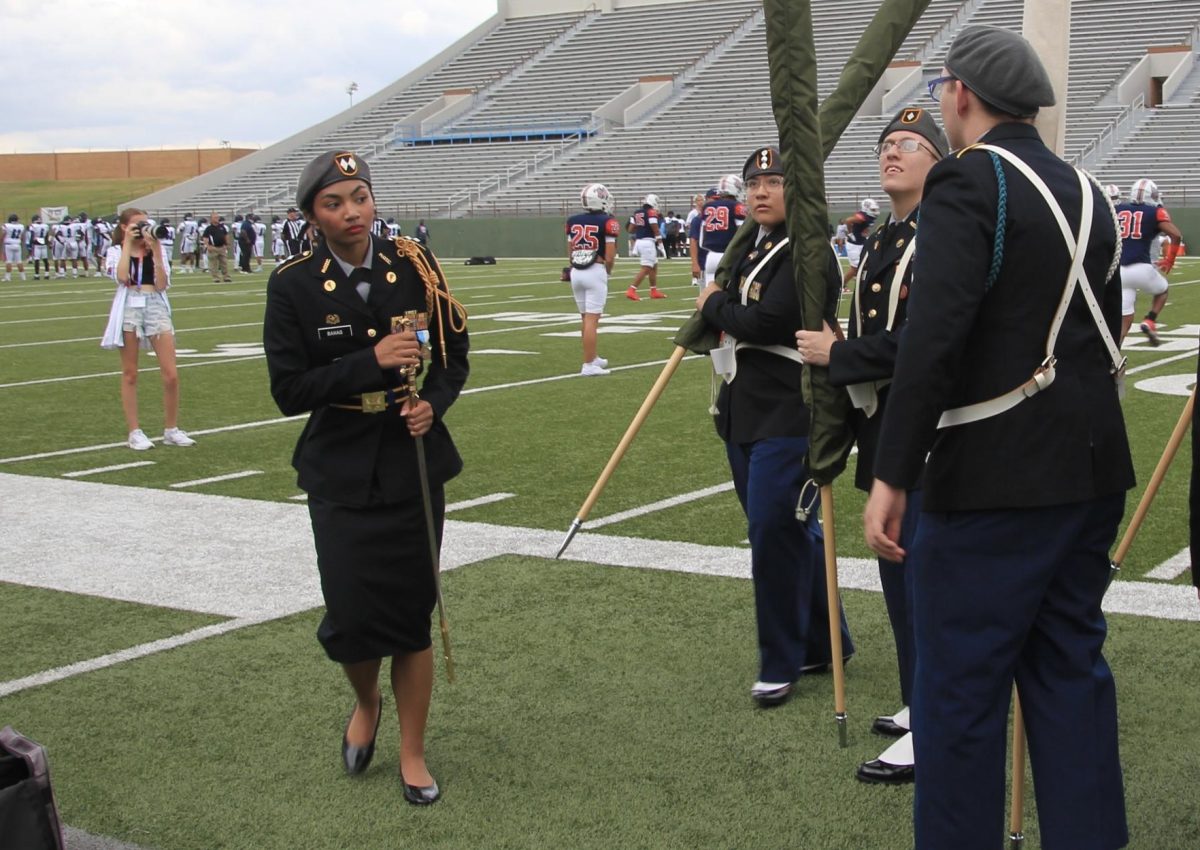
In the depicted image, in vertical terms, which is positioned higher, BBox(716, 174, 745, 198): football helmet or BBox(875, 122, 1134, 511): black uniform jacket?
BBox(716, 174, 745, 198): football helmet

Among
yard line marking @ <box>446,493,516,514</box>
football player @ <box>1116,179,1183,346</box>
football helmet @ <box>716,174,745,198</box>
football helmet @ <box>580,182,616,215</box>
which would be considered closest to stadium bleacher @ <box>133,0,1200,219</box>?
football helmet @ <box>716,174,745,198</box>

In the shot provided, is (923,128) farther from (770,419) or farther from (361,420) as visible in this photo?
(361,420)

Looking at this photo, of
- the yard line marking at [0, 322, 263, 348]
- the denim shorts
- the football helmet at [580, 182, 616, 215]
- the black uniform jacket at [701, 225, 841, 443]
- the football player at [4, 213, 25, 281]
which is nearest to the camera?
the black uniform jacket at [701, 225, 841, 443]

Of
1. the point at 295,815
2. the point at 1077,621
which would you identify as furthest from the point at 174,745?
the point at 1077,621

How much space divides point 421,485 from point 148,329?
6873 millimetres

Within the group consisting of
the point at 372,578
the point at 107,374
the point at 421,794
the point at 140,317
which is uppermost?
the point at 140,317

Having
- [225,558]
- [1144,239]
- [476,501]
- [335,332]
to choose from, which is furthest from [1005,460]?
[1144,239]

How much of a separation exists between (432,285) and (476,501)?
160 inches

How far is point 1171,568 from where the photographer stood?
6.27 metres

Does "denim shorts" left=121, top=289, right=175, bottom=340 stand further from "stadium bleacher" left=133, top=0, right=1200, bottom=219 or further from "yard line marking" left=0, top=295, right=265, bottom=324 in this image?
"stadium bleacher" left=133, top=0, right=1200, bottom=219

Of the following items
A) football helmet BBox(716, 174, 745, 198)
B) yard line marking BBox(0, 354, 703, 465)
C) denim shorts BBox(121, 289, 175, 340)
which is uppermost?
football helmet BBox(716, 174, 745, 198)

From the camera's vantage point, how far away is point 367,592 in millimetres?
4066

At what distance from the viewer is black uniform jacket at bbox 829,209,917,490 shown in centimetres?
386

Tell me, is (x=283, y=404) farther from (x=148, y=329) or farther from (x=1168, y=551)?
(x=148, y=329)
